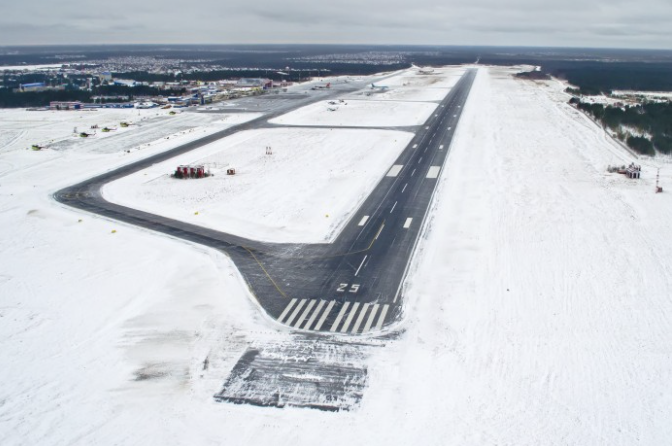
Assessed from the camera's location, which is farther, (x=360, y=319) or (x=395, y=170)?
(x=395, y=170)

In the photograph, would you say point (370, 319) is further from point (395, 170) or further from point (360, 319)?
point (395, 170)

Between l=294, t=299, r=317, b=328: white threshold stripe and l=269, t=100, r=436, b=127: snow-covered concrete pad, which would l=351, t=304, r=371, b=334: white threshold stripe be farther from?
l=269, t=100, r=436, b=127: snow-covered concrete pad

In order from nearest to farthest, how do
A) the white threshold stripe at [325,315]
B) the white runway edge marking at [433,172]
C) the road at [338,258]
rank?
1. the white threshold stripe at [325,315]
2. the road at [338,258]
3. the white runway edge marking at [433,172]

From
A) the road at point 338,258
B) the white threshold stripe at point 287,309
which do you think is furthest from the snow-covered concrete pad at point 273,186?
the white threshold stripe at point 287,309

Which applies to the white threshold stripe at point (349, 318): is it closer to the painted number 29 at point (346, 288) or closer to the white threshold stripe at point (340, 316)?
the white threshold stripe at point (340, 316)

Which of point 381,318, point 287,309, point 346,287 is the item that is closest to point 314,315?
point 287,309

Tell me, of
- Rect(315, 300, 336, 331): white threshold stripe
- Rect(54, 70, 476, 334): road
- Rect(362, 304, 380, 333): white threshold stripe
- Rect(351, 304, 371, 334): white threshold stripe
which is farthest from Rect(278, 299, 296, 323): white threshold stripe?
Rect(362, 304, 380, 333): white threshold stripe
